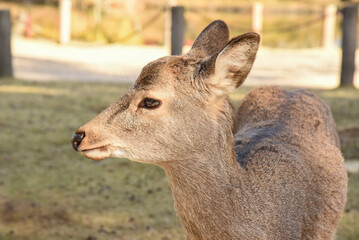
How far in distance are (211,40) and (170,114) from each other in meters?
0.71

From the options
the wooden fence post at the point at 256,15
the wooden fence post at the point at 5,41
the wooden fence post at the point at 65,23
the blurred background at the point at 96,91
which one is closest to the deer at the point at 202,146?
the blurred background at the point at 96,91

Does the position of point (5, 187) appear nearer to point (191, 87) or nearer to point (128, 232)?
point (128, 232)

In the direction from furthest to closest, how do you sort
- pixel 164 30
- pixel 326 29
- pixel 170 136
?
pixel 164 30
pixel 326 29
pixel 170 136

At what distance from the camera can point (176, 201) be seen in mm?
3111

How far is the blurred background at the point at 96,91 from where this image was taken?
5141mm

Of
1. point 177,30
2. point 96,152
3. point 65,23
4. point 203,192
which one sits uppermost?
point 96,152

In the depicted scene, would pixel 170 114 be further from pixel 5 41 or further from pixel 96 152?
pixel 5 41

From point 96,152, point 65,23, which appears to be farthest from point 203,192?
point 65,23

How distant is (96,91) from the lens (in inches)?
426

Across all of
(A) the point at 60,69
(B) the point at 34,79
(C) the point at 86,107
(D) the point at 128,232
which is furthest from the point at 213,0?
(D) the point at 128,232

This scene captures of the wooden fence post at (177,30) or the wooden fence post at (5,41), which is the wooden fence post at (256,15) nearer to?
the wooden fence post at (177,30)

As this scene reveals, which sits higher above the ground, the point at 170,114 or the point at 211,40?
the point at 211,40

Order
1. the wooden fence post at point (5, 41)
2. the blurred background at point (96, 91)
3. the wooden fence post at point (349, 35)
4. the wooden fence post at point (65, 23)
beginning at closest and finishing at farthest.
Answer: the blurred background at point (96, 91) → the wooden fence post at point (349, 35) → the wooden fence post at point (5, 41) → the wooden fence post at point (65, 23)

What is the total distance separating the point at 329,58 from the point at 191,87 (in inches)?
647
